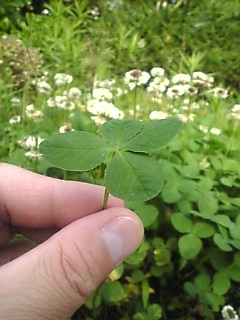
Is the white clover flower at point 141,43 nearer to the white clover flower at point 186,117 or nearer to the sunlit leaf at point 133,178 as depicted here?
the white clover flower at point 186,117

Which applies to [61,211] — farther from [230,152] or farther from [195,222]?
[230,152]

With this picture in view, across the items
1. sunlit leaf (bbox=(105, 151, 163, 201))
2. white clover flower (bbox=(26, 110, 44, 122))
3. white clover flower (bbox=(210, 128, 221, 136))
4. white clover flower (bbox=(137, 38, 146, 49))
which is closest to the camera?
sunlit leaf (bbox=(105, 151, 163, 201))

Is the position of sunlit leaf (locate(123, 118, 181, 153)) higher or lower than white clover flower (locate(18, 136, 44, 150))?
higher

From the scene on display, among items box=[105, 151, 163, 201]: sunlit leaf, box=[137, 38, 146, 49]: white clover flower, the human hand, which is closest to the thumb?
the human hand

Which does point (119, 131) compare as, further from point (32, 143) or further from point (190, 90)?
point (190, 90)

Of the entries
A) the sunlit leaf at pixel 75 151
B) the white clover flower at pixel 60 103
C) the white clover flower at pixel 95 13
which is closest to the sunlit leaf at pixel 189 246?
the sunlit leaf at pixel 75 151

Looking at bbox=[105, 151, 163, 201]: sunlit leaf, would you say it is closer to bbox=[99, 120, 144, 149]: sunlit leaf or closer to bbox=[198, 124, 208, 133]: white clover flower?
bbox=[99, 120, 144, 149]: sunlit leaf

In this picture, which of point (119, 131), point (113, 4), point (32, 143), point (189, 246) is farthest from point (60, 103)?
point (113, 4)
